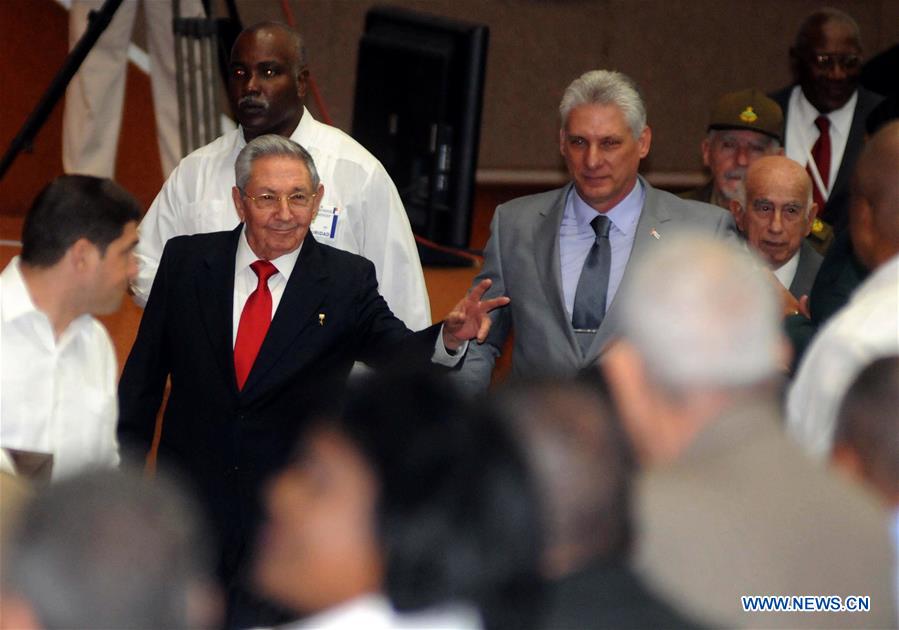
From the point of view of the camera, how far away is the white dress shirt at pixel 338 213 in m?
3.79

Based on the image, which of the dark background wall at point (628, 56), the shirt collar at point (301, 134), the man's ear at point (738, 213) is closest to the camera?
the man's ear at point (738, 213)

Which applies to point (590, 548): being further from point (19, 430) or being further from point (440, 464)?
point (19, 430)

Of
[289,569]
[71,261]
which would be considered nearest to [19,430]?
[71,261]

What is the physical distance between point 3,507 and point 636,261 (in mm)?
1644

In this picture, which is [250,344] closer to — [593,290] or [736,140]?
[593,290]

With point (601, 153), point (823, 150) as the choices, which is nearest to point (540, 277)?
point (601, 153)

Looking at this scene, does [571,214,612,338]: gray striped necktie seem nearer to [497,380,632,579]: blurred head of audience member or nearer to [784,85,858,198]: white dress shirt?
[497,380,632,579]: blurred head of audience member

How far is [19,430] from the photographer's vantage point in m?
2.38

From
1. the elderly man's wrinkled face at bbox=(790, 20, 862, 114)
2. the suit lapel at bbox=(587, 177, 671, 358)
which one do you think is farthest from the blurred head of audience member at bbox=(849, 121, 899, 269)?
the elderly man's wrinkled face at bbox=(790, 20, 862, 114)

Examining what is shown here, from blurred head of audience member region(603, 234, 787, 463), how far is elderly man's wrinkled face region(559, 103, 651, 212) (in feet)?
4.47

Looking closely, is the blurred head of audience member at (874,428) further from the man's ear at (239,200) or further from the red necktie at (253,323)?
the man's ear at (239,200)

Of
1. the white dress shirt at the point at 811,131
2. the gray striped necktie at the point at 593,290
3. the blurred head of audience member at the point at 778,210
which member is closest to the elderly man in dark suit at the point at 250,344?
the gray striped necktie at the point at 593,290

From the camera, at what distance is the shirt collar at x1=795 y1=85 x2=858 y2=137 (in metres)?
4.87

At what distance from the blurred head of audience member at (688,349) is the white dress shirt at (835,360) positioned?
0.20 metres
